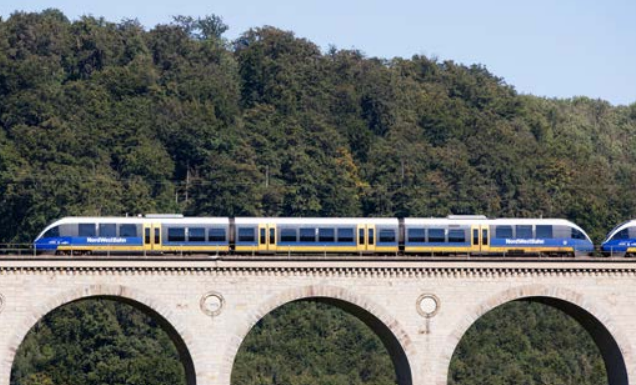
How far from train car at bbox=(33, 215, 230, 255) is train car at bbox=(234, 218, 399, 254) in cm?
133

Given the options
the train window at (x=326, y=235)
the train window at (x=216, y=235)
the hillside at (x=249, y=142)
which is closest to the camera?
the train window at (x=216, y=235)

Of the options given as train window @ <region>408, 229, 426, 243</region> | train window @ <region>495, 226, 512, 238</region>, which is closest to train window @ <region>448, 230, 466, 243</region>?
train window @ <region>408, 229, 426, 243</region>

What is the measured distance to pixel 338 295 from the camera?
4139 inches

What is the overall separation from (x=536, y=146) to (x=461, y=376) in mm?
40659

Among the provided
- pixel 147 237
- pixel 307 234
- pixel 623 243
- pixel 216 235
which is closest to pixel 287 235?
pixel 307 234

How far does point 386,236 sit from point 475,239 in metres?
5.00

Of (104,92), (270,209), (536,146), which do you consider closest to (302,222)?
(270,209)

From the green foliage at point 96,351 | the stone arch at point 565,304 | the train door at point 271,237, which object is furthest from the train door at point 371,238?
the green foliage at point 96,351

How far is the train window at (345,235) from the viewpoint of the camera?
10962 cm

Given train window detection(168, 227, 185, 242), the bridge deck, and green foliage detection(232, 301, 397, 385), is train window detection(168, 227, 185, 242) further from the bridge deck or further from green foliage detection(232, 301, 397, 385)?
green foliage detection(232, 301, 397, 385)

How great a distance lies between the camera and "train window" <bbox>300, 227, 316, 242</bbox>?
10912 centimetres

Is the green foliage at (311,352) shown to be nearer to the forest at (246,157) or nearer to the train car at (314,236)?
the forest at (246,157)

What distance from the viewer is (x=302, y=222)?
359 ft

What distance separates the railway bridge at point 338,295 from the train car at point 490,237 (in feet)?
12.1
